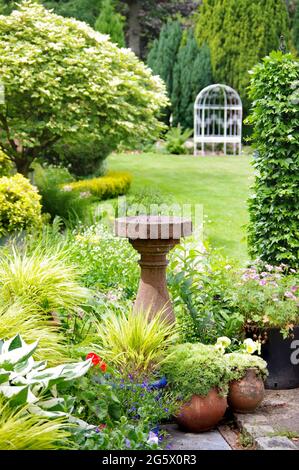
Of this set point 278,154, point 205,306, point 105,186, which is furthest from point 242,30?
point 205,306

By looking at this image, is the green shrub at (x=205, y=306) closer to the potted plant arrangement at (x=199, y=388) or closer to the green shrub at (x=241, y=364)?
the green shrub at (x=241, y=364)

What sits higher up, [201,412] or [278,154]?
[278,154]

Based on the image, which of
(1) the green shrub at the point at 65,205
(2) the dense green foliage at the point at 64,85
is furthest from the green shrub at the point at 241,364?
(2) the dense green foliage at the point at 64,85

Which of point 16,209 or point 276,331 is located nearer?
point 276,331

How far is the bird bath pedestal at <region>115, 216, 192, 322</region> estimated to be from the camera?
14.1ft

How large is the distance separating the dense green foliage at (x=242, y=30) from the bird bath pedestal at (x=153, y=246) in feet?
46.6

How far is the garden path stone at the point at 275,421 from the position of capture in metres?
3.61

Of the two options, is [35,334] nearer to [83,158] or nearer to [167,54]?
[83,158]

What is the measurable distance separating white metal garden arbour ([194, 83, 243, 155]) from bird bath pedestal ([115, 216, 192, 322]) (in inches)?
509

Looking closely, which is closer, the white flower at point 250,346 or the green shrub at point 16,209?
the white flower at point 250,346

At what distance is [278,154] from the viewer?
578 cm

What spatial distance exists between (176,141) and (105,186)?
19.1 ft

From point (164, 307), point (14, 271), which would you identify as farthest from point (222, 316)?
point (14, 271)

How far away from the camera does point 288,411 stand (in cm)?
416
